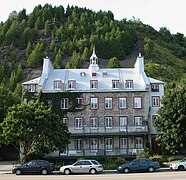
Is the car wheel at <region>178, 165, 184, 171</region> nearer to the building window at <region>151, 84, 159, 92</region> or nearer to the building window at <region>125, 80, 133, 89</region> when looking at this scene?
the building window at <region>125, 80, 133, 89</region>

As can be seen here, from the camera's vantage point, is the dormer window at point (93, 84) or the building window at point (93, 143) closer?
the building window at point (93, 143)

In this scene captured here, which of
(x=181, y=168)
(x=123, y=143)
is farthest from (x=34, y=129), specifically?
(x=181, y=168)

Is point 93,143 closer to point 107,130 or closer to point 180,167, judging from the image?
point 107,130

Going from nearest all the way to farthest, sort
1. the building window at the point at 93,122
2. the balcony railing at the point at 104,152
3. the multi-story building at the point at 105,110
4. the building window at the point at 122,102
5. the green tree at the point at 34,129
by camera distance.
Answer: the green tree at the point at 34,129, the balcony railing at the point at 104,152, the multi-story building at the point at 105,110, the building window at the point at 93,122, the building window at the point at 122,102

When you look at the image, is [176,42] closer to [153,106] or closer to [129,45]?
[129,45]

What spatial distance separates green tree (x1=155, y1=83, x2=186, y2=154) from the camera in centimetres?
3728

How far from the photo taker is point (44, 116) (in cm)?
3544

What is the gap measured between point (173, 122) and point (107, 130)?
10262 millimetres

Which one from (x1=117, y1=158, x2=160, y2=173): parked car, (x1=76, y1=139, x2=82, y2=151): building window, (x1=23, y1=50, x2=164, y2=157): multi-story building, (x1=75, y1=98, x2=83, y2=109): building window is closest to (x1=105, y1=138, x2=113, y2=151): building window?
(x1=23, y1=50, x2=164, y2=157): multi-story building

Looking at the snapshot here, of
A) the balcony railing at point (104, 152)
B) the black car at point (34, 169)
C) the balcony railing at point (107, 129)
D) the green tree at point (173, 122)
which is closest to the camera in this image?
the black car at point (34, 169)

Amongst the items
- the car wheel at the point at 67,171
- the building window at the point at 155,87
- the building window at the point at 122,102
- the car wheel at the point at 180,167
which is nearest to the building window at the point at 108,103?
the building window at the point at 122,102

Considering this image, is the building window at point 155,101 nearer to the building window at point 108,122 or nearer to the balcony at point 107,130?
the balcony at point 107,130

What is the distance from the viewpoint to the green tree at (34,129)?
34406mm

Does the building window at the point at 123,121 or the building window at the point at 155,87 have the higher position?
the building window at the point at 155,87
